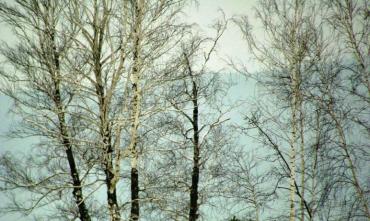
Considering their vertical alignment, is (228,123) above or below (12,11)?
below

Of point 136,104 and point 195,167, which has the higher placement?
point 136,104

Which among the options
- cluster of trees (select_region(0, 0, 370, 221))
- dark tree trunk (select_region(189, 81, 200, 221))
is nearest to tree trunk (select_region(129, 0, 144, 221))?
cluster of trees (select_region(0, 0, 370, 221))

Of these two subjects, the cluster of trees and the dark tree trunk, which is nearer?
the cluster of trees

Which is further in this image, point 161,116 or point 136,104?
point 161,116

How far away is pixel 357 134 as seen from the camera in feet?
29.8

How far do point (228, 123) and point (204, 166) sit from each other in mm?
2615

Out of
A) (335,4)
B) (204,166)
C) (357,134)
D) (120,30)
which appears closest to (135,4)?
(120,30)

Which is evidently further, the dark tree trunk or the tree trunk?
the dark tree trunk

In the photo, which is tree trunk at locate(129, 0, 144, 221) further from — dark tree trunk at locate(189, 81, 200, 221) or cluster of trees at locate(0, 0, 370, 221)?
dark tree trunk at locate(189, 81, 200, 221)

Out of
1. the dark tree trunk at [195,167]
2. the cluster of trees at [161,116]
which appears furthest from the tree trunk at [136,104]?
the dark tree trunk at [195,167]

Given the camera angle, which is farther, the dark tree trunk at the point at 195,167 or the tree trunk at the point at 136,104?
the dark tree trunk at the point at 195,167

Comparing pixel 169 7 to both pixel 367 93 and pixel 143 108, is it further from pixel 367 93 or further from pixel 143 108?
pixel 367 93

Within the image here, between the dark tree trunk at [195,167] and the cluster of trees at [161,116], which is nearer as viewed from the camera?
the cluster of trees at [161,116]

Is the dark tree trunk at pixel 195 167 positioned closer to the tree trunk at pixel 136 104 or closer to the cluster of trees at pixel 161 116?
the cluster of trees at pixel 161 116
